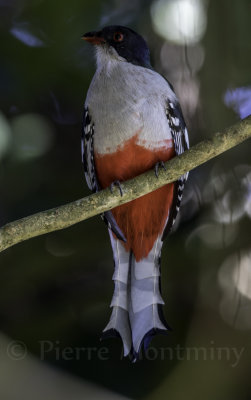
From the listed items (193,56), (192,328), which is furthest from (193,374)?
(193,56)

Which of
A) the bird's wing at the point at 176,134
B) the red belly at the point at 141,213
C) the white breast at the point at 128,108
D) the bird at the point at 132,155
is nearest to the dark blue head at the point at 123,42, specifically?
the bird at the point at 132,155

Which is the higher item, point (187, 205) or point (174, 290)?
point (187, 205)

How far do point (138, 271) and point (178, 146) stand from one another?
24.8 inches

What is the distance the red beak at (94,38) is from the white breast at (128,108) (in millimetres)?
222

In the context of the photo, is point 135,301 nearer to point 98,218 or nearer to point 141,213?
point 141,213

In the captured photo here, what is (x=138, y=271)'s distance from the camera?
288cm

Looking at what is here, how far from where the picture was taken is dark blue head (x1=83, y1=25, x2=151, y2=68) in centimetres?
302

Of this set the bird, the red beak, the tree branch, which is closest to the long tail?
the bird

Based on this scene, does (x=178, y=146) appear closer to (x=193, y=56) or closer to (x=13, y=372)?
(x=193, y=56)

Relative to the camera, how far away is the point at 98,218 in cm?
393

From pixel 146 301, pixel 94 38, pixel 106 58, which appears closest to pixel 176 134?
pixel 106 58

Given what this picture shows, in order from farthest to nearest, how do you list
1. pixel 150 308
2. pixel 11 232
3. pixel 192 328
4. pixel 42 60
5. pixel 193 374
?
1. pixel 42 60
2. pixel 192 328
3. pixel 193 374
4. pixel 150 308
5. pixel 11 232

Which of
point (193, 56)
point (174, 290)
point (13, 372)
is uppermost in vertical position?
point (193, 56)

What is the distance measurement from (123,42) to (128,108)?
487 mm
